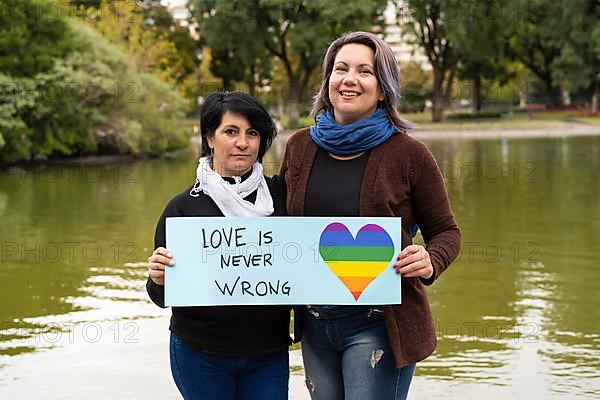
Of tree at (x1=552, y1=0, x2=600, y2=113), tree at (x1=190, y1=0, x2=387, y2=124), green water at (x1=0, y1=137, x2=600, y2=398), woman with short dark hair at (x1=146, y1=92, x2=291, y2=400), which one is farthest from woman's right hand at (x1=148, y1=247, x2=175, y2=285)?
tree at (x1=190, y1=0, x2=387, y2=124)

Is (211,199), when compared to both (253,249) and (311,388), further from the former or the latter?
(311,388)

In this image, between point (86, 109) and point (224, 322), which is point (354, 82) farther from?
point (86, 109)

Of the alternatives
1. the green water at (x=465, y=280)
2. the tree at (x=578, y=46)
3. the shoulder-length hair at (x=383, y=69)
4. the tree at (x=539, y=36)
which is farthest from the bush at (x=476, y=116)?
the shoulder-length hair at (x=383, y=69)

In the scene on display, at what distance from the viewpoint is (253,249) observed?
8.84 ft

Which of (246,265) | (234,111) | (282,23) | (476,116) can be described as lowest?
(476,116)

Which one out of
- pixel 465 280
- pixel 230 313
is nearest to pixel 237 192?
pixel 230 313

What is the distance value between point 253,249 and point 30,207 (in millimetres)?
11768

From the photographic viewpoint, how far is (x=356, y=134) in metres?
2.56

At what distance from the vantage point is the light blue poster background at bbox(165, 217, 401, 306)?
2.65m

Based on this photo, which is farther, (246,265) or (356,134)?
(246,265)

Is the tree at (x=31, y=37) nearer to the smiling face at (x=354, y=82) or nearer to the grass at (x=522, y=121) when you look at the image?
the grass at (x=522, y=121)

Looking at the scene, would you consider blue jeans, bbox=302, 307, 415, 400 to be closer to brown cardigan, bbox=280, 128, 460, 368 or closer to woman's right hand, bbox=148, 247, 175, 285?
brown cardigan, bbox=280, 128, 460, 368

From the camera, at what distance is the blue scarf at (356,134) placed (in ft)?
8.43

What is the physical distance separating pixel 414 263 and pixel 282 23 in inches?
1794
